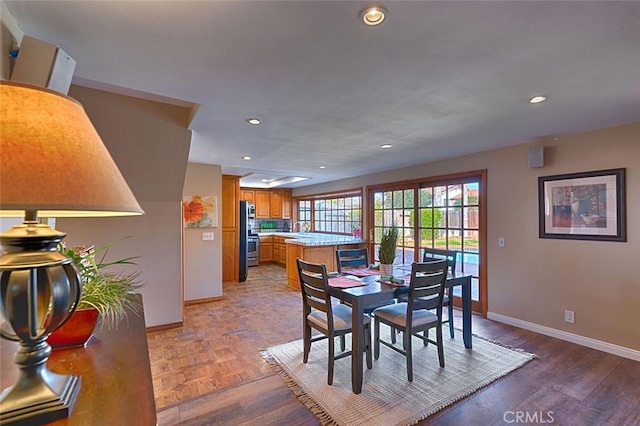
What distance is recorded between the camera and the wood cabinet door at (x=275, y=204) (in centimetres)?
870

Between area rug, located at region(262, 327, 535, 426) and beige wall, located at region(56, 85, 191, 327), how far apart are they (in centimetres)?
159

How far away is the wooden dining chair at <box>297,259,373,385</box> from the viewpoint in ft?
7.78

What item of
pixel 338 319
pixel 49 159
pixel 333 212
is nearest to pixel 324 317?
pixel 338 319

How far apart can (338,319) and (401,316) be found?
0.56 meters

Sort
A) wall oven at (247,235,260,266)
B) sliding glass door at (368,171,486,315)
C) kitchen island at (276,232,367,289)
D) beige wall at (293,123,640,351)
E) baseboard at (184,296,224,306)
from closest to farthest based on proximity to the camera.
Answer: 1. beige wall at (293,123,640,351)
2. sliding glass door at (368,171,486,315)
3. baseboard at (184,296,224,306)
4. kitchen island at (276,232,367,289)
5. wall oven at (247,235,260,266)

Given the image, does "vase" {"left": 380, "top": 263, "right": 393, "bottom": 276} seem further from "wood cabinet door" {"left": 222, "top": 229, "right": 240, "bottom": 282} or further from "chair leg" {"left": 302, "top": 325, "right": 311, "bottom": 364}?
"wood cabinet door" {"left": 222, "top": 229, "right": 240, "bottom": 282}

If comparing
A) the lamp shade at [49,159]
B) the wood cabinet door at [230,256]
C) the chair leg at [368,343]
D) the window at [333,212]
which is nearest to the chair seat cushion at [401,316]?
the chair leg at [368,343]

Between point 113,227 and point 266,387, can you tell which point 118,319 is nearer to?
point 266,387

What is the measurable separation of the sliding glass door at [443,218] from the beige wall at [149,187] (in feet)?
11.9

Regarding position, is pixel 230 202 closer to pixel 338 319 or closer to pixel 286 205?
pixel 286 205

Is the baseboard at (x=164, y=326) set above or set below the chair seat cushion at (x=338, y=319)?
below

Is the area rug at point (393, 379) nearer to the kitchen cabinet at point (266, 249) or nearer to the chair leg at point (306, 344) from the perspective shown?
the chair leg at point (306, 344)

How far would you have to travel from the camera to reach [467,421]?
1953 mm

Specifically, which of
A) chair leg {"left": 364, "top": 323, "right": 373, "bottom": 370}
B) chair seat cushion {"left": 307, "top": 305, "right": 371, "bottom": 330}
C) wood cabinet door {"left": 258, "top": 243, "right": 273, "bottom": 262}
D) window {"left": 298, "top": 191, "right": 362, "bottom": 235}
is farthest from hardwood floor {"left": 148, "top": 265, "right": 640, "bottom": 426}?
wood cabinet door {"left": 258, "top": 243, "right": 273, "bottom": 262}
